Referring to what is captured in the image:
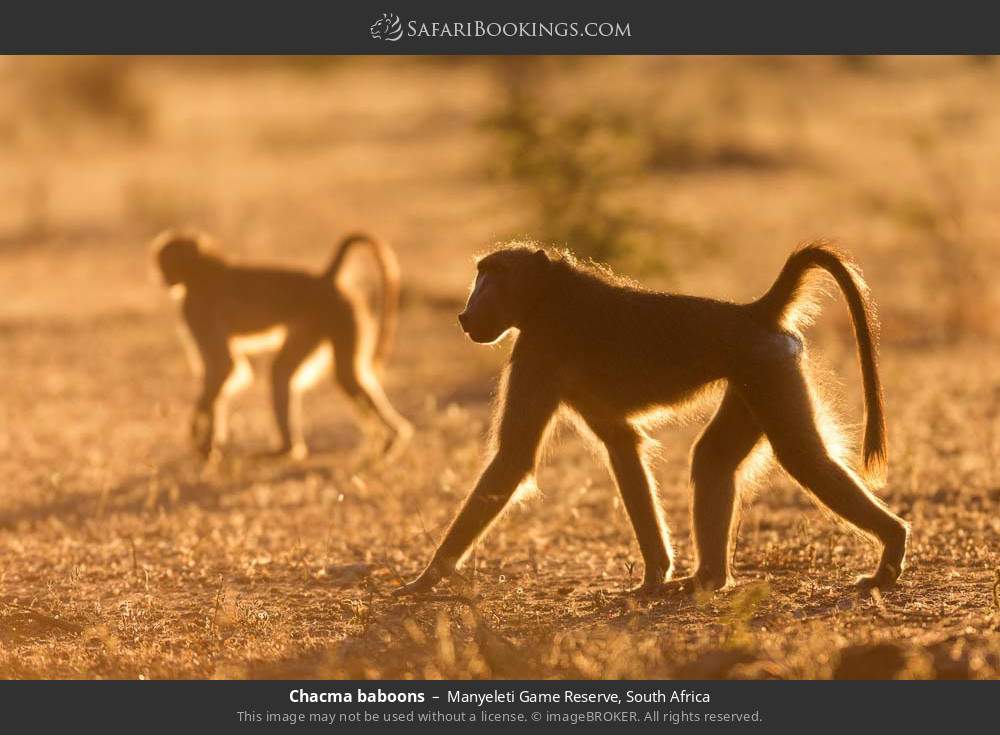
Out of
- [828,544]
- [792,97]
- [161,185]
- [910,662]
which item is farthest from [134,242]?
[792,97]

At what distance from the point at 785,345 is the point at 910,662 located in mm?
1393

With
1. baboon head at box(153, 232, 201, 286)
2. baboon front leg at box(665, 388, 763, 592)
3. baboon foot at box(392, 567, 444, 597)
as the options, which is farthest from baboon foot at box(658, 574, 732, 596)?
baboon head at box(153, 232, 201, 286)

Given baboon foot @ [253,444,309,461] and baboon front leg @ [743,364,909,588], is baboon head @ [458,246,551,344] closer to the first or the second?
baboon front leg @ [743,364,909,588]

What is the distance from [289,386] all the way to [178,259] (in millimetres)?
1192

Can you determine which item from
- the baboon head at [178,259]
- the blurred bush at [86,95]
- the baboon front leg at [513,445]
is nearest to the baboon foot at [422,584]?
the baboon front leg at [513,445]

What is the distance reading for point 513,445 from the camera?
239 inches

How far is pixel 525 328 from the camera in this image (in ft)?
20.4

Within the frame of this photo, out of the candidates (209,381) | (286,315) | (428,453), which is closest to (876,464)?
(428,453)

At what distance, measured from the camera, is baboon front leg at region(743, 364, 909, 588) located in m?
5.82

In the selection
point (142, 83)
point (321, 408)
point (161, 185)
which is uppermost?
point (142, 83)

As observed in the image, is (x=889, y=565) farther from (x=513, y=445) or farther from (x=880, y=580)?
(x=513, y=445)

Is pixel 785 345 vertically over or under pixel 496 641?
over

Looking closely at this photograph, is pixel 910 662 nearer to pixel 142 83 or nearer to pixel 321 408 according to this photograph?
pixel 321 408

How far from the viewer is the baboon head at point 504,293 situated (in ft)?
A: 20.2
